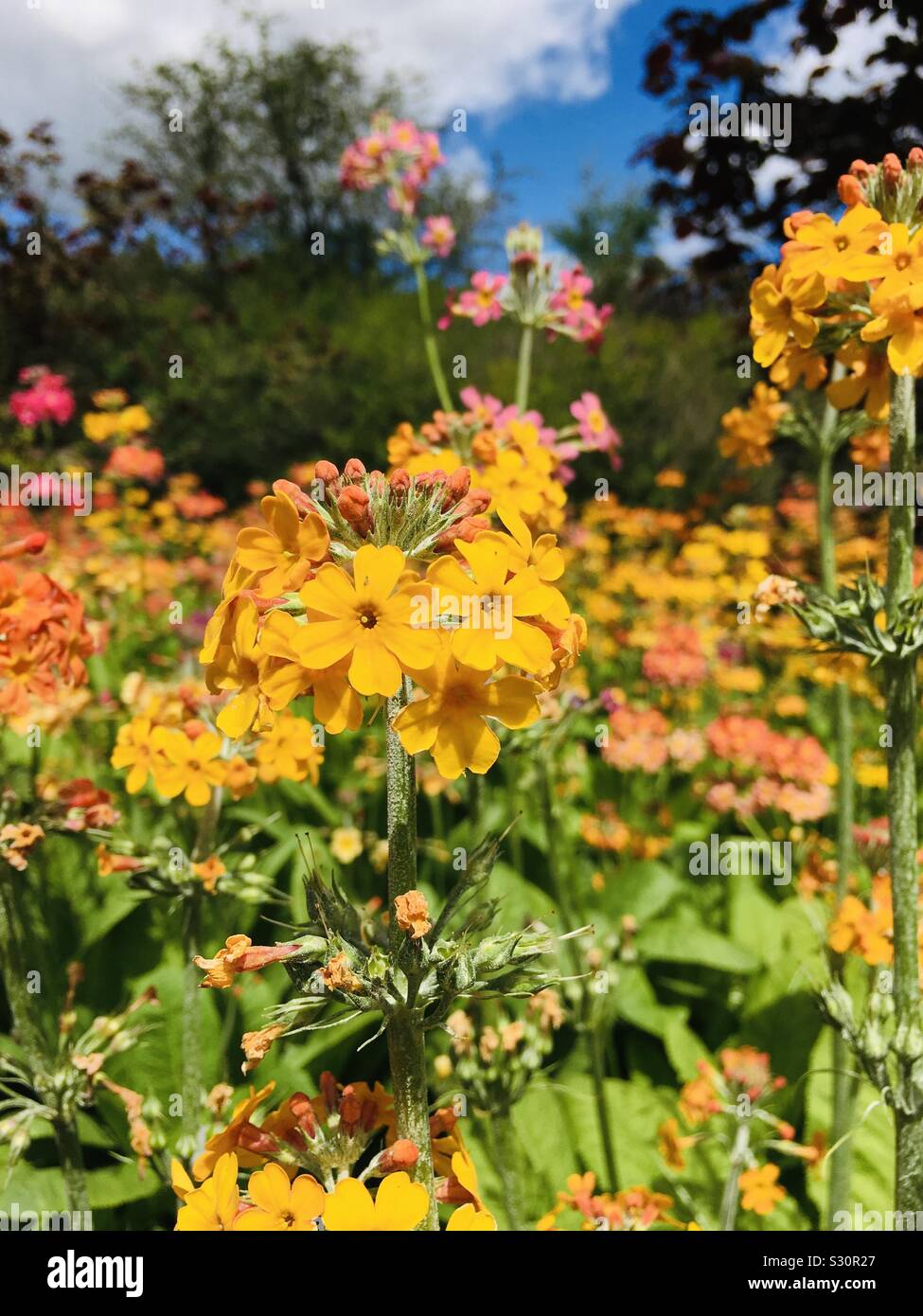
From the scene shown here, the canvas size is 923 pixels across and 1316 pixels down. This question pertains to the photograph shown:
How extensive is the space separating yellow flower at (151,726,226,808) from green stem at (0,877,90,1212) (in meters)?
0.40

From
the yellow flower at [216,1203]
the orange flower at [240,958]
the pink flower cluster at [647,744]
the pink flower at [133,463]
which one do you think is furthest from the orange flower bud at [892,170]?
the pink flower at [133,463]

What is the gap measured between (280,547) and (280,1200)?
778mm

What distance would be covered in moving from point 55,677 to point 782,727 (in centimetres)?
448

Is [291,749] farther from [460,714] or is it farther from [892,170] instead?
[892,170]

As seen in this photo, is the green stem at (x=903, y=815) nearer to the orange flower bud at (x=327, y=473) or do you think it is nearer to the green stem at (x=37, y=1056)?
the orange flower bud at (x=327, y=473)

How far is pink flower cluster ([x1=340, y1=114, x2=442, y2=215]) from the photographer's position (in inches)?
150

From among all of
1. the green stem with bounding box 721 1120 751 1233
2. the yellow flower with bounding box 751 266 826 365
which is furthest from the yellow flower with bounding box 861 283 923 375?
the green stem with bounding box 721 1120 751 1233

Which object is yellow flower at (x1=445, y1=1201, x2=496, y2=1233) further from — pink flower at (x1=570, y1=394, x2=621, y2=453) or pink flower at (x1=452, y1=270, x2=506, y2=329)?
pink flower at (x1=452, y1=270, x2=506, y2=329)

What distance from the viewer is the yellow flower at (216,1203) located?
3.53ft

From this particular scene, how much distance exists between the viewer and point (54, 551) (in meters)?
5.71

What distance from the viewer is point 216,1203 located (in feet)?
3.54

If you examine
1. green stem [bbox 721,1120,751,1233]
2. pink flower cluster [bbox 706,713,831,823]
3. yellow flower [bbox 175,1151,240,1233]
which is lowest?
green stem [bbox 721,1120,751,1233]

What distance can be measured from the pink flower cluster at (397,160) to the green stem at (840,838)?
1.95 metres
